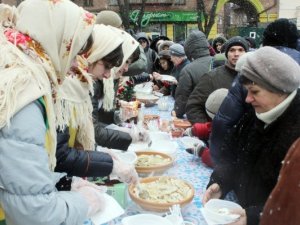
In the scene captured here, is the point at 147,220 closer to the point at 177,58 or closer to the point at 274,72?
the point at 274,72

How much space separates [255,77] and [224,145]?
49cm

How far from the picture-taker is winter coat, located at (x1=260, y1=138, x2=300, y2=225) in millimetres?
536

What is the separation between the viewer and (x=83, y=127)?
1686 millimetres

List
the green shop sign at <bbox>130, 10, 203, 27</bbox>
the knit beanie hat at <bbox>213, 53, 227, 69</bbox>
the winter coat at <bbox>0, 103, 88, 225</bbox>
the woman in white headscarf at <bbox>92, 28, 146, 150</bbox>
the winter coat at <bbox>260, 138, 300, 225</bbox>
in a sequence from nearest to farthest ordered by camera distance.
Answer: the winter coat at <bbox>260, 138, 300, 225</bbox> < the winter coat at <bbox>0, 103, 88, 225</bbox> < the woman in white headscarf at <bbox>92, 28, 146, 150</bbox> < the knit beanie hat at <bbox>213, 53, 227, 69</bbox> < the green shop sign at <bbox>130, 10, 203, 27</bbox>

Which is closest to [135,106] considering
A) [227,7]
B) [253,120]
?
[253,120]

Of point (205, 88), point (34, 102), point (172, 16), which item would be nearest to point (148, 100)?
point (205, 88)

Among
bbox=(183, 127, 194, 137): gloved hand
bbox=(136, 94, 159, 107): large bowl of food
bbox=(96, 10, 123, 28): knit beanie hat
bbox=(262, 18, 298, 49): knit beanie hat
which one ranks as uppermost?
bbox=(96, 10, 123, 28): knit beanie hat

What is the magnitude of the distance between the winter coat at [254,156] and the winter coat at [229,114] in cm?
8

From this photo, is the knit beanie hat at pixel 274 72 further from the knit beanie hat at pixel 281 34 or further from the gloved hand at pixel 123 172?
the knit beanie hat at pixel 281 34

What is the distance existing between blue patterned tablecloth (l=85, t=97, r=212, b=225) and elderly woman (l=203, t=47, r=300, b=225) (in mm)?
219

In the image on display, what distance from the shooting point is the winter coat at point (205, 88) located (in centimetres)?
306

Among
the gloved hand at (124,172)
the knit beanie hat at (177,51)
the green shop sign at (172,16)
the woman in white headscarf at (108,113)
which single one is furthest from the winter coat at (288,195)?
the green shop sign at (172,16)

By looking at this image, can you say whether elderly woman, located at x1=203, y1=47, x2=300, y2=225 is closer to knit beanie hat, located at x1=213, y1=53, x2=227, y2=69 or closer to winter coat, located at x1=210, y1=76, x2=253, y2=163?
winter coat, located at x1=210, y1=76, x2=253, y2=163

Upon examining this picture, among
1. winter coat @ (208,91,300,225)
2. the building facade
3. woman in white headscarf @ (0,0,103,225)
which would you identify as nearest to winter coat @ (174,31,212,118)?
winter coat @ (208,91,300,225)
